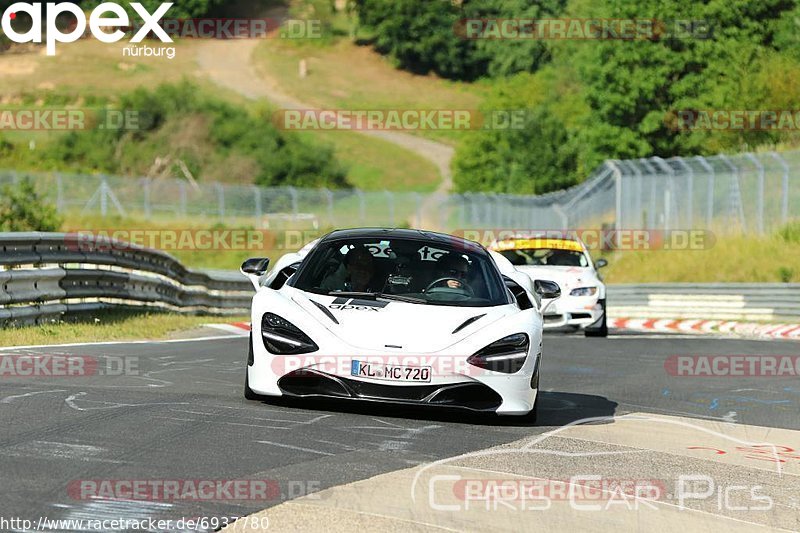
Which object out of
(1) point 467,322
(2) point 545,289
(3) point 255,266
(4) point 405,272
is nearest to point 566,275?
(2) point 545,289

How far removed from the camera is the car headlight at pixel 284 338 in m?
9.38

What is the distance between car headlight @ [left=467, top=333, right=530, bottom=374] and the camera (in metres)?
9.39

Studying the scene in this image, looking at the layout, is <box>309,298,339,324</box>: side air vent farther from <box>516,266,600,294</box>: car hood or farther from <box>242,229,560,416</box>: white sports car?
<box>516,266,600,294</box>: car hood

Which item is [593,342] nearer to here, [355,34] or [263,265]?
[263,265]

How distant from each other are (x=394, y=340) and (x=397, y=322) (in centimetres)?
19

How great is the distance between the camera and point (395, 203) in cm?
5341

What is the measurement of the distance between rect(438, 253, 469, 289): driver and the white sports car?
0.05 ft

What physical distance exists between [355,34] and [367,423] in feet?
404

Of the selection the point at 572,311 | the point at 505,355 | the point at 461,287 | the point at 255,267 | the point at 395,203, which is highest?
the point at 395,203

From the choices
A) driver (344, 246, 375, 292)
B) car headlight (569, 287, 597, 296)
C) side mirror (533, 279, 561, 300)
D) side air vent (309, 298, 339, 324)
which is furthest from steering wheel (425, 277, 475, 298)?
car headlight (569, 287, 597, 296)

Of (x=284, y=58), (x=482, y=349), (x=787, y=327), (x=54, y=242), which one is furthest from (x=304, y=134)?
(x=482, y=349)

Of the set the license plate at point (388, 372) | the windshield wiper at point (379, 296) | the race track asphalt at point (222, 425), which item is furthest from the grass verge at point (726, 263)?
the license plate at point (388, 372)

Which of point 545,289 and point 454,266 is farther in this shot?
point 545,289

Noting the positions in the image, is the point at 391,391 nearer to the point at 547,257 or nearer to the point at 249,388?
the point at 249,388
